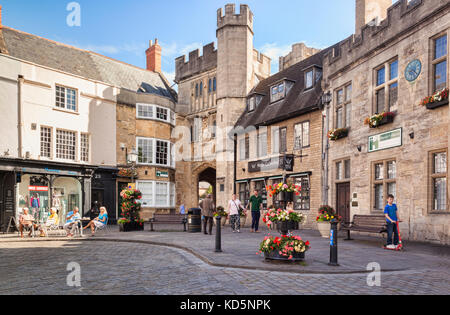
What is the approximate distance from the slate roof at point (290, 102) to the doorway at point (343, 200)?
14.6 ft

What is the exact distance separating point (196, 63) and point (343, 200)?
20.3 metres

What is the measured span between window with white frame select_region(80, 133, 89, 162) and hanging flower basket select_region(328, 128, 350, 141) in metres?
15.5

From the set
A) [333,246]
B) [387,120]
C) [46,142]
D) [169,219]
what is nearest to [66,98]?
[46,142]

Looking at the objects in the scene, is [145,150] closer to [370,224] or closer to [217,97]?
[217,97]

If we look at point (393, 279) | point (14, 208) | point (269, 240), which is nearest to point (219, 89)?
point (14, 208)

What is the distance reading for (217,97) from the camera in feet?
95.0

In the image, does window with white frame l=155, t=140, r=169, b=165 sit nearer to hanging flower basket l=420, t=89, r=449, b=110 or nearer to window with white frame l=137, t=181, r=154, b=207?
window with white frame l=137, t=181, r=154, b=207

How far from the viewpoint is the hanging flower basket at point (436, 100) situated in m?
11.4

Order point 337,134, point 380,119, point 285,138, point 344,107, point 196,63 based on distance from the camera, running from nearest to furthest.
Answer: point 380,119 < point 337,134 < point 344,107 < point 285,138 < point 196,63

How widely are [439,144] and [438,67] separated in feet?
8.47

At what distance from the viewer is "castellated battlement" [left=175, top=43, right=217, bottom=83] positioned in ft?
104

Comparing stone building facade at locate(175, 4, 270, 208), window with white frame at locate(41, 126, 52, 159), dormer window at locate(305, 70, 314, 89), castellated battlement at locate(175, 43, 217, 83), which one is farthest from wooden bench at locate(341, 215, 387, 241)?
castellated battlement at locate(175, 43, 217, 83)

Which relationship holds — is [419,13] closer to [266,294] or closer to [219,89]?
[266,294]

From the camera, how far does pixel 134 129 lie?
27906mm
